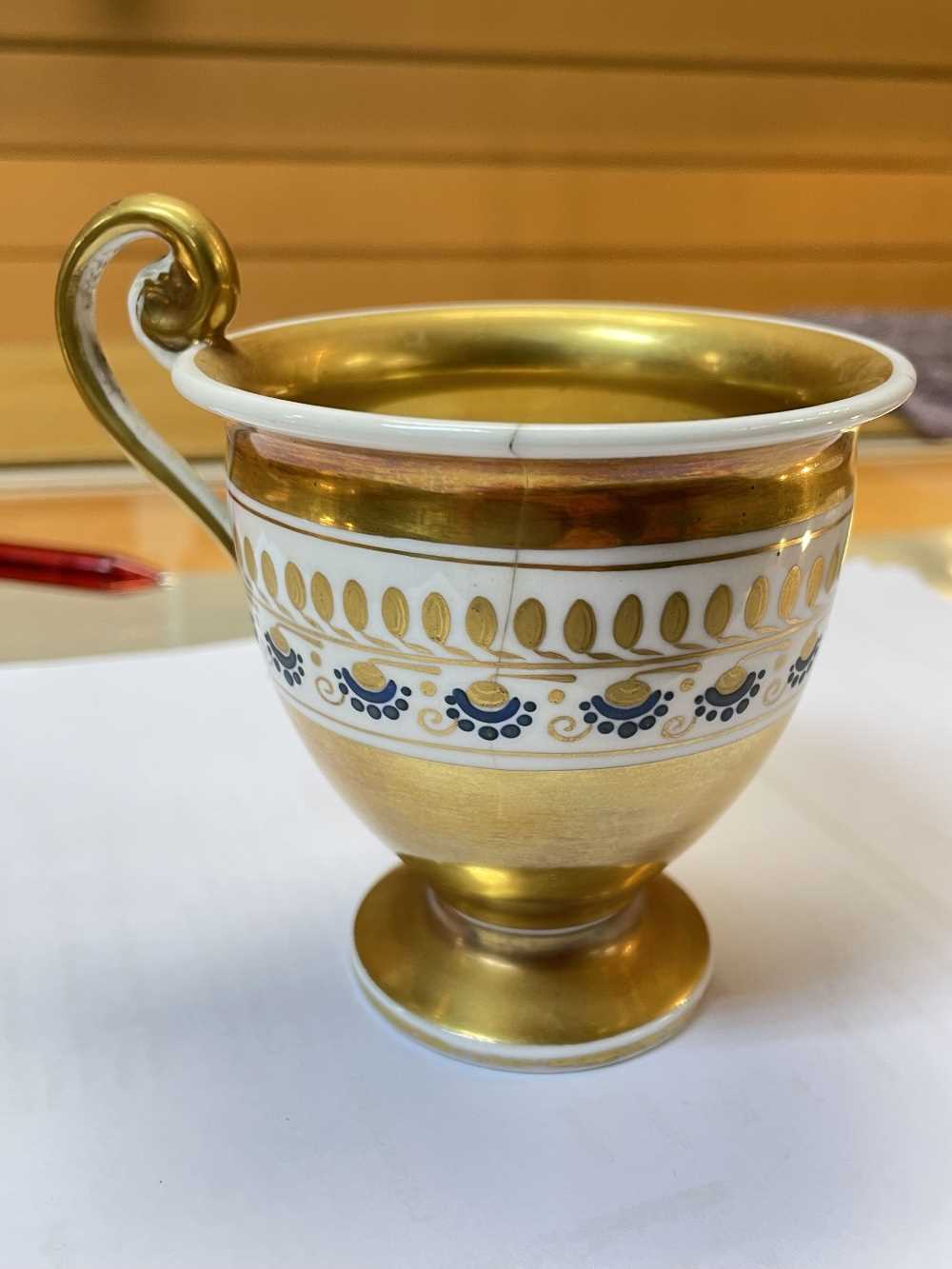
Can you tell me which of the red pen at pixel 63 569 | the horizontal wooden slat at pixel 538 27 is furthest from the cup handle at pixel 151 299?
the horizontal wooden slat at pixel 538 27

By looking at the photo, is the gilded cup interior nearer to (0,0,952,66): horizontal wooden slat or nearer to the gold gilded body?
the gold gilded body

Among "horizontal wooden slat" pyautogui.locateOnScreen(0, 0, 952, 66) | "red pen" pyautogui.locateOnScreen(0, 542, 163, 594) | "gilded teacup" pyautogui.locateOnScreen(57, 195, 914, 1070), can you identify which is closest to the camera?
"gilded teacup" pyautogui.locateOnScreen(57, 195, 914, 1070)

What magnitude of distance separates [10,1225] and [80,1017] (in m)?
0.07

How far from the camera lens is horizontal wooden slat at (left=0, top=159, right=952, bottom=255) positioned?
1.18 m

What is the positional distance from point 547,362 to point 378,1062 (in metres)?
0.23

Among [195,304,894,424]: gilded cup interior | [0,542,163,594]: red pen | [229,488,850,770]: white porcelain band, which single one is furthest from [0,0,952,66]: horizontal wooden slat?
[229,488,850,770]: white porcelain band

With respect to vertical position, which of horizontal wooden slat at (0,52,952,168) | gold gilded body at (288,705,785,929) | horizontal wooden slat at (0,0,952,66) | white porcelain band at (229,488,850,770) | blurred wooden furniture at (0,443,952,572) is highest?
horizontal wooden slat at (0,0,952,66)

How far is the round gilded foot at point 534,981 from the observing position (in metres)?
0.30

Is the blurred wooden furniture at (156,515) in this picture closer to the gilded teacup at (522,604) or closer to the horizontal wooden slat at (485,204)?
the gilded teacup at (522,604)

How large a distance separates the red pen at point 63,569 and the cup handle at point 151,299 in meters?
0.28

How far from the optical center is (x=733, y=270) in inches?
53.9

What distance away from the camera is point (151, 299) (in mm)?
304

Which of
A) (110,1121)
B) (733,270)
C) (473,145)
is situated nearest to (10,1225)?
(110,1121)

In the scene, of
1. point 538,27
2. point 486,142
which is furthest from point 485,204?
point 538,27
